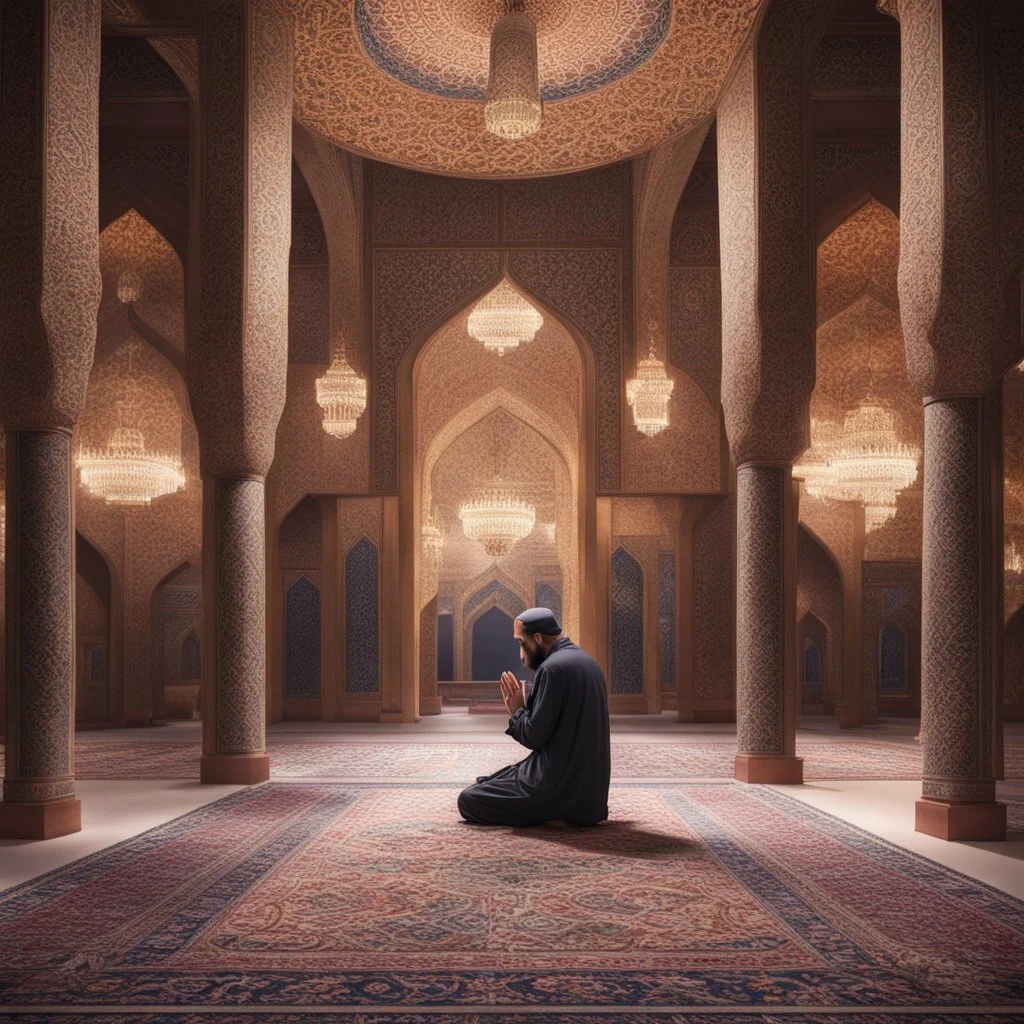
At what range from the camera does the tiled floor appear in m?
3.62

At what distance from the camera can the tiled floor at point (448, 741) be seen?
362 cm

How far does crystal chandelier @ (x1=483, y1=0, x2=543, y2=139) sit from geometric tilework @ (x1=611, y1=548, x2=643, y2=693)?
5763 mm

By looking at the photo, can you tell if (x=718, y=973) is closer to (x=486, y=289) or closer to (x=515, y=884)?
(x=515, y=884)

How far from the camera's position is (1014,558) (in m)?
10.8

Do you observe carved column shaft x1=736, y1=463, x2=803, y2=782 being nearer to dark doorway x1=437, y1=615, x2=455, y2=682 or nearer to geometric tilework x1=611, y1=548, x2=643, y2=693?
geometric tilework x1=611, y1=548, x2=643, y2=693

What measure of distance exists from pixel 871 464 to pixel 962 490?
195 inches

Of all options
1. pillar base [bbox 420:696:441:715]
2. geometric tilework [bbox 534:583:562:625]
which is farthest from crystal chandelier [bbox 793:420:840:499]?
geometric tilework [bbox 534:583:562:625]

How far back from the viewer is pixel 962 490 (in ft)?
13.8

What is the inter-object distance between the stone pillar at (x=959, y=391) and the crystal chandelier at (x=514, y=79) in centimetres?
252

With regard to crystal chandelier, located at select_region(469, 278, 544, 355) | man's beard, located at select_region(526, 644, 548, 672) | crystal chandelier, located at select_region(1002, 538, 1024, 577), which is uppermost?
crystal chandelier, located at select_region(469, 278, 544, 355)

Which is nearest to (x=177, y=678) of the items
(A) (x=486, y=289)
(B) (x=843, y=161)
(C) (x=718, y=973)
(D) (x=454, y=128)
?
(A) (x=486, y=289)

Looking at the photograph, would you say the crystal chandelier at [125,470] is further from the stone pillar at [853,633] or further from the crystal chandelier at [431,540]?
the stone pillar at [853,633]

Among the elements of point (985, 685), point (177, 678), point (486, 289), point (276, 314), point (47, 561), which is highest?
point (486, 289)

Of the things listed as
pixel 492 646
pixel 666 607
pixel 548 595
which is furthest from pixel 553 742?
pixel 492 646
